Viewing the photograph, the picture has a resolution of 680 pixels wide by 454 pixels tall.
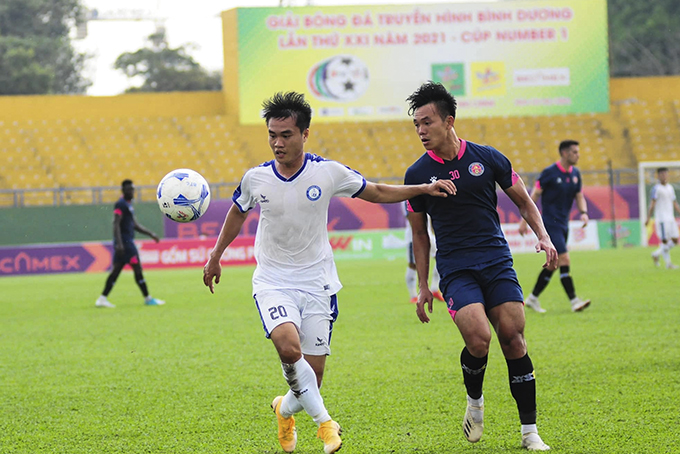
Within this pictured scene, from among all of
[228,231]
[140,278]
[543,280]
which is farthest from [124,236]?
[228,231]

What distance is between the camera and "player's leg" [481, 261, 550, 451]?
5.11m

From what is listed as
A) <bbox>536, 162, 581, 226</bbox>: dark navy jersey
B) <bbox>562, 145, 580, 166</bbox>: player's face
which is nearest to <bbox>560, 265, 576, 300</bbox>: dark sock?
<bbox>536, 162, 581, 226</bbox>: dark navy jersey

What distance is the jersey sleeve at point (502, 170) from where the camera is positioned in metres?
5.31

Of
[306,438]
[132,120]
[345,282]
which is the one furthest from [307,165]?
[132,120]

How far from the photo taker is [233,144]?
36844 mm

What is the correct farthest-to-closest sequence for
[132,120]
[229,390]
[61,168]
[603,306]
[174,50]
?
[174,50] → [132,120] → [61,168] → [603,306] → [229,390]

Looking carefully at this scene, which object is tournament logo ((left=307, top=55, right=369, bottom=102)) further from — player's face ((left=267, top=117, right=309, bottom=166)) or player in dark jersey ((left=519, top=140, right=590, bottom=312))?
player's face ((left=267, top=117, right=309, bottom=166))

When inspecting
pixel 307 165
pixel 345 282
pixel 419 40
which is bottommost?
pixel 345 282

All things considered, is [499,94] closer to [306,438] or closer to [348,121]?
[348,121]

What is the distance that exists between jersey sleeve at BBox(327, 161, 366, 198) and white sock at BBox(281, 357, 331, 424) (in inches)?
42.3

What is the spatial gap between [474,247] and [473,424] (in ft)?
3.47

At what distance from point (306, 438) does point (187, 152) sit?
31.8m

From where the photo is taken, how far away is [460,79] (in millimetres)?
36812

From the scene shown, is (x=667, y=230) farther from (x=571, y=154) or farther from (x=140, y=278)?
(x=140, y=278)
